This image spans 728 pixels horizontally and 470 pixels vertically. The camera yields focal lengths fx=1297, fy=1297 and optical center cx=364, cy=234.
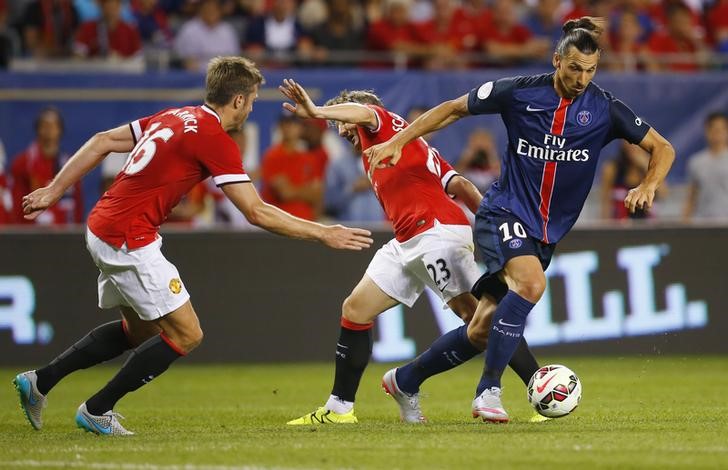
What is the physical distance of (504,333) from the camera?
7746 mm

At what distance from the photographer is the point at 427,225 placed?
849 cm

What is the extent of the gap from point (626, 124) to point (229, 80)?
8.08ft

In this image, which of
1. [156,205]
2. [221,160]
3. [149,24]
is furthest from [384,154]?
[149,24]

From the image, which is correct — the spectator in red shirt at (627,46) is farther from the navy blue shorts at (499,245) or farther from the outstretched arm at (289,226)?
the outstretched arm at (289,226)

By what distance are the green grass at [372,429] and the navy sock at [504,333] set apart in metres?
0.34

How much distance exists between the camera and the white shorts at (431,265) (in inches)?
332

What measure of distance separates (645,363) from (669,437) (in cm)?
625

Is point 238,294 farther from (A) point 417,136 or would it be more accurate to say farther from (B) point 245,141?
(A) point 417,136

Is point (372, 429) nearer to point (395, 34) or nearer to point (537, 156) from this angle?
point (537, 156)

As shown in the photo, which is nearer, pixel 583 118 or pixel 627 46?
pixel 583 118

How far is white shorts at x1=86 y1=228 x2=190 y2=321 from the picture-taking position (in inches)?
302

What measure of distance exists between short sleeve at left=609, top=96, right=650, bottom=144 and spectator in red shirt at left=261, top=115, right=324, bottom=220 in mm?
6781

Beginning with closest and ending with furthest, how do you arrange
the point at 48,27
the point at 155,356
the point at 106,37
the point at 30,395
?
the point at 155,356 → the point at 30,395 → the point at 106,37 → the point at 48,27

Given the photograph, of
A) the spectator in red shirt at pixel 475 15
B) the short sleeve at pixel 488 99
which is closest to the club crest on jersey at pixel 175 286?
the short sleeve at pixel 488 99
